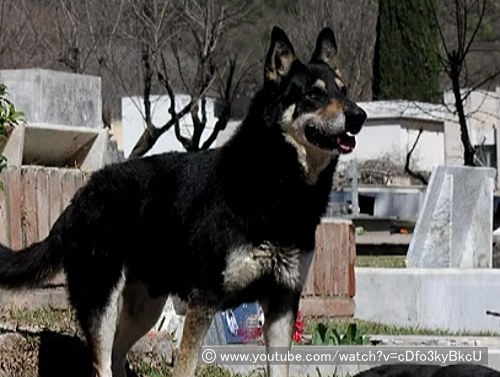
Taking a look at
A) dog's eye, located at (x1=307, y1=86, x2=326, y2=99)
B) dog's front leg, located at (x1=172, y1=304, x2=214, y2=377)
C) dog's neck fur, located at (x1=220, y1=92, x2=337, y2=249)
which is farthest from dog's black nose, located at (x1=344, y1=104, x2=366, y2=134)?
dog's front leg, located at (x1=172, y1=304, x2=214, y2=377)

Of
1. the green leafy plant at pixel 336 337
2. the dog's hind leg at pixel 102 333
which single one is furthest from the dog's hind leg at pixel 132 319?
the green leafy plant at pixel 336 337

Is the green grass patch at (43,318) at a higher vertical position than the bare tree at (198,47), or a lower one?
lower

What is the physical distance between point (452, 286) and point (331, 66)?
21.4ft

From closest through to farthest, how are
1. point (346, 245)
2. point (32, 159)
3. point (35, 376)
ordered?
1. point (35, 376)
2. point (32, 159)
3. point (346, 245)

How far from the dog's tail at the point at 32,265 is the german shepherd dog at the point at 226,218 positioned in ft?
0.57

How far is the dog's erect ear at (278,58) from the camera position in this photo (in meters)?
7.66

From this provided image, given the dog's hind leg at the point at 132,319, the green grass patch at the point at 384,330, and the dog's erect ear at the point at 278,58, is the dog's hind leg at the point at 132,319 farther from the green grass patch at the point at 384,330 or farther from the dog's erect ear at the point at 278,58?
the green grass patch at the point at 384,330

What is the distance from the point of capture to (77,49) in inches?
1049

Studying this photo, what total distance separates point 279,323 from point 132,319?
1.36m

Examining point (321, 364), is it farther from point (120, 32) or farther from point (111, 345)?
point (120, 32)

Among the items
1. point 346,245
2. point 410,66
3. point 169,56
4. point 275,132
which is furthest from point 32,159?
point 410,66

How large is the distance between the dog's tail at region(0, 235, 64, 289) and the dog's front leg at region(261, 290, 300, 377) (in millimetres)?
1791

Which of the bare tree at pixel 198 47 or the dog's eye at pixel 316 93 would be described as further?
the bare tree at pixel 198 47

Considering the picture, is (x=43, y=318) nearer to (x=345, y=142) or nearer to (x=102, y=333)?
(x=102, y=333)
